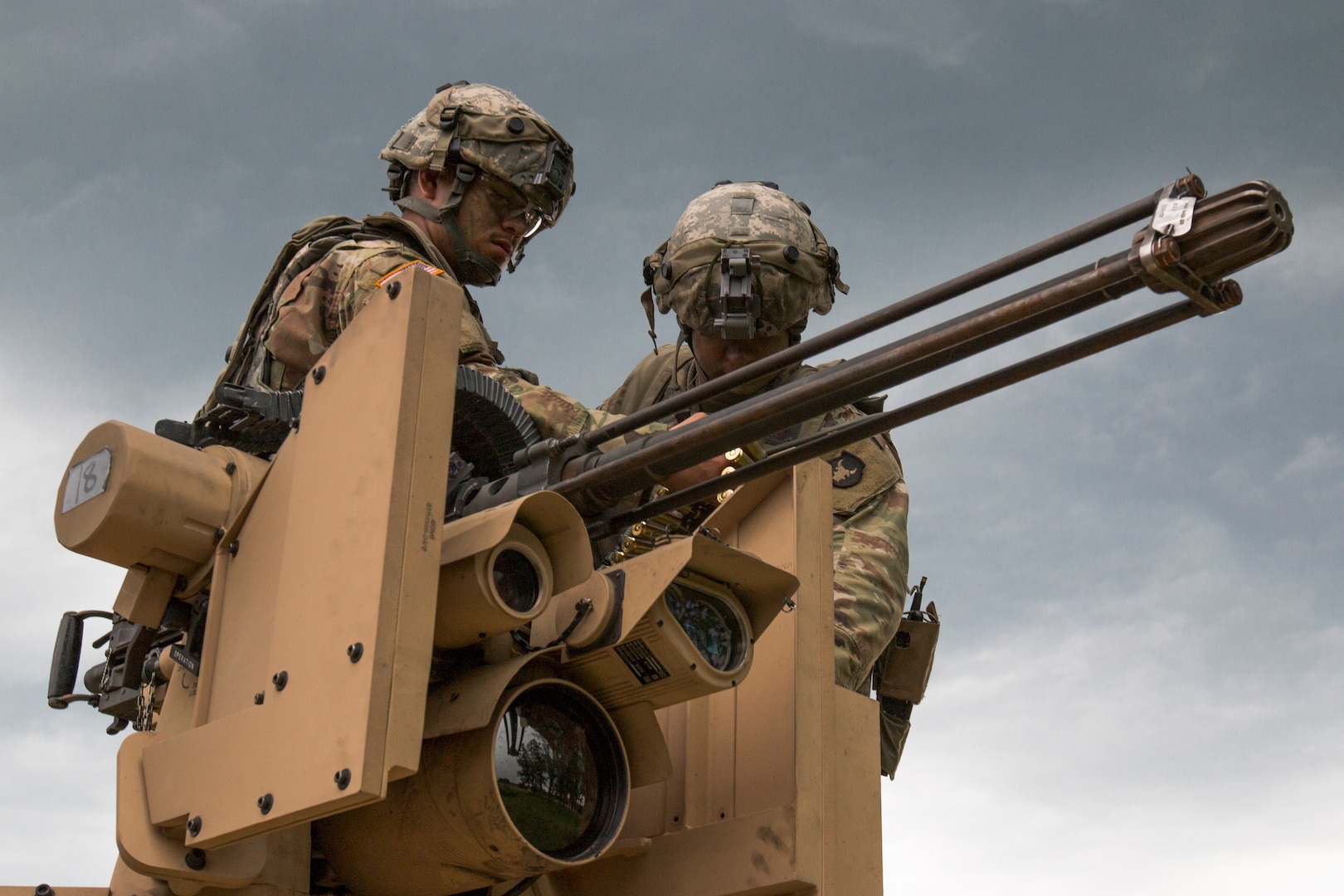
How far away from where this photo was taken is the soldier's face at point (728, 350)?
8.31m

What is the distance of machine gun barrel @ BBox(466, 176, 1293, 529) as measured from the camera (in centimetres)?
367

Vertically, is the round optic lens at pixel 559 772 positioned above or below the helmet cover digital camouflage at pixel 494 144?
below

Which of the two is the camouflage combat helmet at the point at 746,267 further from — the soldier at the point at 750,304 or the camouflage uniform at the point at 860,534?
the camouflage uniform at the point at 860,534

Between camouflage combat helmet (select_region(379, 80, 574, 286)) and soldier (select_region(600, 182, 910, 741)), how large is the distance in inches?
49.2

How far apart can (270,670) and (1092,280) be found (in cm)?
218

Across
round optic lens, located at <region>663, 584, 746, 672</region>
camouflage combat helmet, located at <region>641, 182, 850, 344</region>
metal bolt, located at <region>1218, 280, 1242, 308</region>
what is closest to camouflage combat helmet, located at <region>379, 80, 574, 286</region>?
camouflage combat helmet, located at <region>641, 182, 850, 344</region>

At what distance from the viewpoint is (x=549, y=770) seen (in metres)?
4.74

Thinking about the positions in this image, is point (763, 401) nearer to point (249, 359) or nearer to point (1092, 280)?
point (1092, 280)

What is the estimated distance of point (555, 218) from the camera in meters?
7.21

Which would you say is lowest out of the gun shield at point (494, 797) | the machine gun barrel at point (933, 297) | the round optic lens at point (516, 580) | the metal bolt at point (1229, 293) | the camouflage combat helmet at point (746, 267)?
the gun shield at point (494, 797)

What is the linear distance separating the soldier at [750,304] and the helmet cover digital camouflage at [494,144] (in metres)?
1.24

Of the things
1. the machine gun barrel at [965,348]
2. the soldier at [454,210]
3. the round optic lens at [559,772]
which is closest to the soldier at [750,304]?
the soldier at [454,210]

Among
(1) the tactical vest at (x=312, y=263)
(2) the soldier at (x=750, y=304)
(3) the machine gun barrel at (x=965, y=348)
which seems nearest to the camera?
(3) the machine gun barrel at (x=965, y=348)

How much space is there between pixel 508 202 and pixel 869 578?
2.04m
